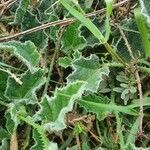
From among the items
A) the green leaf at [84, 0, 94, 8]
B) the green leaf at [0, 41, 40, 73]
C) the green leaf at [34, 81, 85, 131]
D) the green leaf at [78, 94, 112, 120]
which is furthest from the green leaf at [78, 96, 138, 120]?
the green leaf at [84, 0, 94, 8]

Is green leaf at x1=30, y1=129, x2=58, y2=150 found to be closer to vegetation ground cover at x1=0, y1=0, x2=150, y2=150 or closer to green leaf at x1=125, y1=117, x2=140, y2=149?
vegetation ground cover at x1=0, y1=0, x2=150, y2=150

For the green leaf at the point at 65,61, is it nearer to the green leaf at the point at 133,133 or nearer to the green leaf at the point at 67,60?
the green leaf at the point at 67,60

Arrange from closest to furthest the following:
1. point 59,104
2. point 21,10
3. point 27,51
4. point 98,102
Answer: point 59,104, point 98,102, point 27,51, point 21,10

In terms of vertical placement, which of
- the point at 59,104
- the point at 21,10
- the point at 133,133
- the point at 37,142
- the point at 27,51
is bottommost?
the point at 133,133

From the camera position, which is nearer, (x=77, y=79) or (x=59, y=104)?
(x=59, y=104)

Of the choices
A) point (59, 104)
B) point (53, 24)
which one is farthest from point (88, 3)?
point (59, 104)

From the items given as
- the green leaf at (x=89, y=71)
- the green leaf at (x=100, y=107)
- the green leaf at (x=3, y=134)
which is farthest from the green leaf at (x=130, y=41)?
the green leaf at (x=3, y=134)

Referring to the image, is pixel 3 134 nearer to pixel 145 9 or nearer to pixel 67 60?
pixel 67 60
